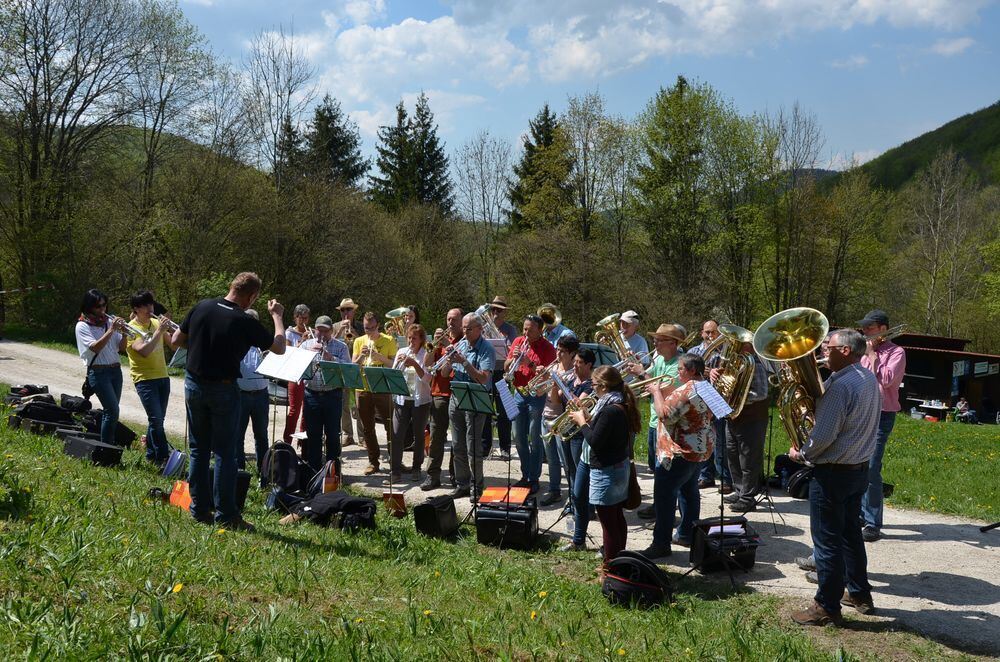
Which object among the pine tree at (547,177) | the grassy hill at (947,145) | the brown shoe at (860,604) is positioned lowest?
the brown shoe at (860,604)

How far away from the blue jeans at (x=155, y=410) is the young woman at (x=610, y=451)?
5338 millimetres

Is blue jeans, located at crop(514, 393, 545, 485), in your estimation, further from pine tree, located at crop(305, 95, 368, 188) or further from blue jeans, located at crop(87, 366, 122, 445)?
pine tree, located at crop(305, 95, 368, 188)

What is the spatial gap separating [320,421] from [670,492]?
4.42 meters

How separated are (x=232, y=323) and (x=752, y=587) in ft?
15.5

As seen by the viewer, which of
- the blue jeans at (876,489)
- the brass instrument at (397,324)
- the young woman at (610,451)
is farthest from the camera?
the brass instrument at (397,324)

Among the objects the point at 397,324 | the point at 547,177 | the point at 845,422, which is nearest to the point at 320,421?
the point at 397,324

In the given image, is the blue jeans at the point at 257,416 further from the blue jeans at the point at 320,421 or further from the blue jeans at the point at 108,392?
the blue jeans at the point at 108,392

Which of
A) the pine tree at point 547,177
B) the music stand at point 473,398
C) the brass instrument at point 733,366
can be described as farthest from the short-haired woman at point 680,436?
the pine tree at point 547,177

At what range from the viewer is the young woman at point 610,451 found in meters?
5.86

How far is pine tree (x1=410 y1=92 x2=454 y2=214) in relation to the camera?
136ft

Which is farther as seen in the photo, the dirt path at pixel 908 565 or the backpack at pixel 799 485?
the backpack at pixel 799 485

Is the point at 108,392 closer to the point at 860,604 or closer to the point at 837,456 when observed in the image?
the point at 837,456

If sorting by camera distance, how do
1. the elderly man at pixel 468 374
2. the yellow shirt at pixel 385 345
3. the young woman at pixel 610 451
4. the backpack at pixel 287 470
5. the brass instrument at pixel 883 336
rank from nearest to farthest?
the young woman at pixel 610 451
the brass instrument at pixel 883 336
the backpack at pixel 287 470
the elderly man at pixel 468 374
the yellow shirt at pixel 385 345

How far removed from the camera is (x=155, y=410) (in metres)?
8.77
